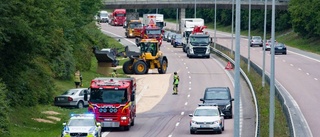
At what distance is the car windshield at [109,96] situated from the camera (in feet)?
136

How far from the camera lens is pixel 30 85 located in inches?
1938

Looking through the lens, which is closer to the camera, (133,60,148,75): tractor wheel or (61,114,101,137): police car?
(61,114,101,137): police car

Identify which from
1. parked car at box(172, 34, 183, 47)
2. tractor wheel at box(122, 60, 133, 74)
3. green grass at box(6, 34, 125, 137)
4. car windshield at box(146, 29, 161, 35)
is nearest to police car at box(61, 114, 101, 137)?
green grass at box(6, 34, 125, 137)

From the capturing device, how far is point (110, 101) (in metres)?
41.7

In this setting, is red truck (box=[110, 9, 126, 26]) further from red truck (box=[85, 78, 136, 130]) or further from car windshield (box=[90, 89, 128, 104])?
car windshield (box=[90, 89, 128, 104])

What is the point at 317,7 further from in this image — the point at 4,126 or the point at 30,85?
the point at 4,126

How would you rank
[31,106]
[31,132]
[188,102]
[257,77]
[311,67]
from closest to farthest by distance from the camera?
[31,132], [31,106], [188,102], [257,77], [311,67]

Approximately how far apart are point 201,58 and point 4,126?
187 feet

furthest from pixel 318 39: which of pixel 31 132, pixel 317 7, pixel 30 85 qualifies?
pixel 31 132

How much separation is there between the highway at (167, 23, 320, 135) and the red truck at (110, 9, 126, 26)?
145ft

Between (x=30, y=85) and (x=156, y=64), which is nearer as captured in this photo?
(x=30, y=85)

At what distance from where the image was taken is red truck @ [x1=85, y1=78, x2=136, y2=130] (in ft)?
136

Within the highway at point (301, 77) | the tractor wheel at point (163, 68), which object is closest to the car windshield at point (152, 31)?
the highway at point (301, 77)

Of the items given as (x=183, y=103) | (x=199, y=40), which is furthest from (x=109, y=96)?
(x=199, y=40)
